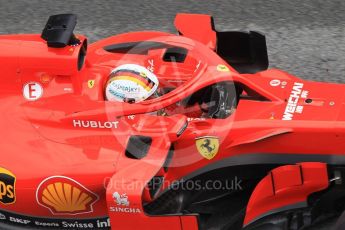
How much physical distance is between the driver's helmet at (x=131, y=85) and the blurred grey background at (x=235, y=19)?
2808mm

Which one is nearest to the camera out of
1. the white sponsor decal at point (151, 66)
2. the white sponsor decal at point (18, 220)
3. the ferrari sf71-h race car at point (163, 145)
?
the ferrari sf71-h race car at point (163, 145)

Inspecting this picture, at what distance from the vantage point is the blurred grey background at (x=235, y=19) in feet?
27.4

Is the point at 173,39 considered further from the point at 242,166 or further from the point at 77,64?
the point at 242,166

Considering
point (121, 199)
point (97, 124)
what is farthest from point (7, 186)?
point (121, 199)

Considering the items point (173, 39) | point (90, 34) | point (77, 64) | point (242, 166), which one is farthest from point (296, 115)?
point (90, 34)

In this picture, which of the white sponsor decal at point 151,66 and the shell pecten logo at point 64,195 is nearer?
the shell pecten logo at point 64,195

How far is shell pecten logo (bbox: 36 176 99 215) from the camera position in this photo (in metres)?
5.38

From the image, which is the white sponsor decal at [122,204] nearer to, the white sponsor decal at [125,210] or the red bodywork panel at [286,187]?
the white sponsor decal at [125,210]

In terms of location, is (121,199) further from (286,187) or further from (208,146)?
(286,187)

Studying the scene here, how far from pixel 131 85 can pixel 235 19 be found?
12.4 ft

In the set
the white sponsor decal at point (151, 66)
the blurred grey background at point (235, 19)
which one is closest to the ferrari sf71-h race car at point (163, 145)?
the white sponsor decal at point (151, 66)

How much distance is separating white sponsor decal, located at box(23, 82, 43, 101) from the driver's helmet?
1.96 feet

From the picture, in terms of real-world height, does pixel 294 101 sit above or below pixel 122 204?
above

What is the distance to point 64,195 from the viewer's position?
5391mm
